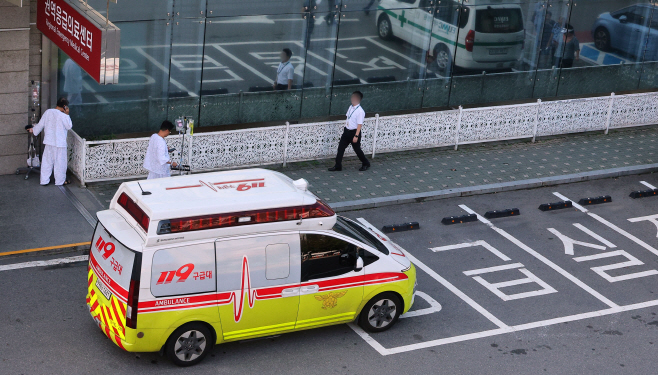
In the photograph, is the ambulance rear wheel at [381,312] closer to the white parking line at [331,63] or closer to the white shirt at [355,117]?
the white shirt at [355,117]

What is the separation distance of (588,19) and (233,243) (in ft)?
43.2

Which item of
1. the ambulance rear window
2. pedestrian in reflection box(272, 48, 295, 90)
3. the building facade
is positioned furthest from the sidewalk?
the ambulance rear window

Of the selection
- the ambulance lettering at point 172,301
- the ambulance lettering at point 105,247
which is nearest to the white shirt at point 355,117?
the ambulance lettering at point 105,247

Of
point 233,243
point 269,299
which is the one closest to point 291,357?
point 269,299

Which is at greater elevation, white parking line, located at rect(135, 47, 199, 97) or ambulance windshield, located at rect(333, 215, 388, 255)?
white parking line, located at rect(135, 47, 199, 97)

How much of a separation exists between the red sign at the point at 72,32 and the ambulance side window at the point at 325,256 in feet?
14.6

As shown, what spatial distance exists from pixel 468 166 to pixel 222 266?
8.44m

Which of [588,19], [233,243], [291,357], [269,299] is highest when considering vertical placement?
[588,19]

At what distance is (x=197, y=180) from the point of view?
440 inches

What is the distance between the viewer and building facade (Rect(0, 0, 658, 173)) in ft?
53.8

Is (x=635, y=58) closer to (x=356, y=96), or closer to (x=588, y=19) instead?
(x=588, y=19)

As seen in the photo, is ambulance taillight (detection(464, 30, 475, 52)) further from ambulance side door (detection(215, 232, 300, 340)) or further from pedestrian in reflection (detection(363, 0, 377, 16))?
ambulance side door (detection(215, 232, 300, 340))

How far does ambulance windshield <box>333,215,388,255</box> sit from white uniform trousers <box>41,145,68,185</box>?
18.4 feet

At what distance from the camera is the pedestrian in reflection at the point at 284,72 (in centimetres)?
1783
